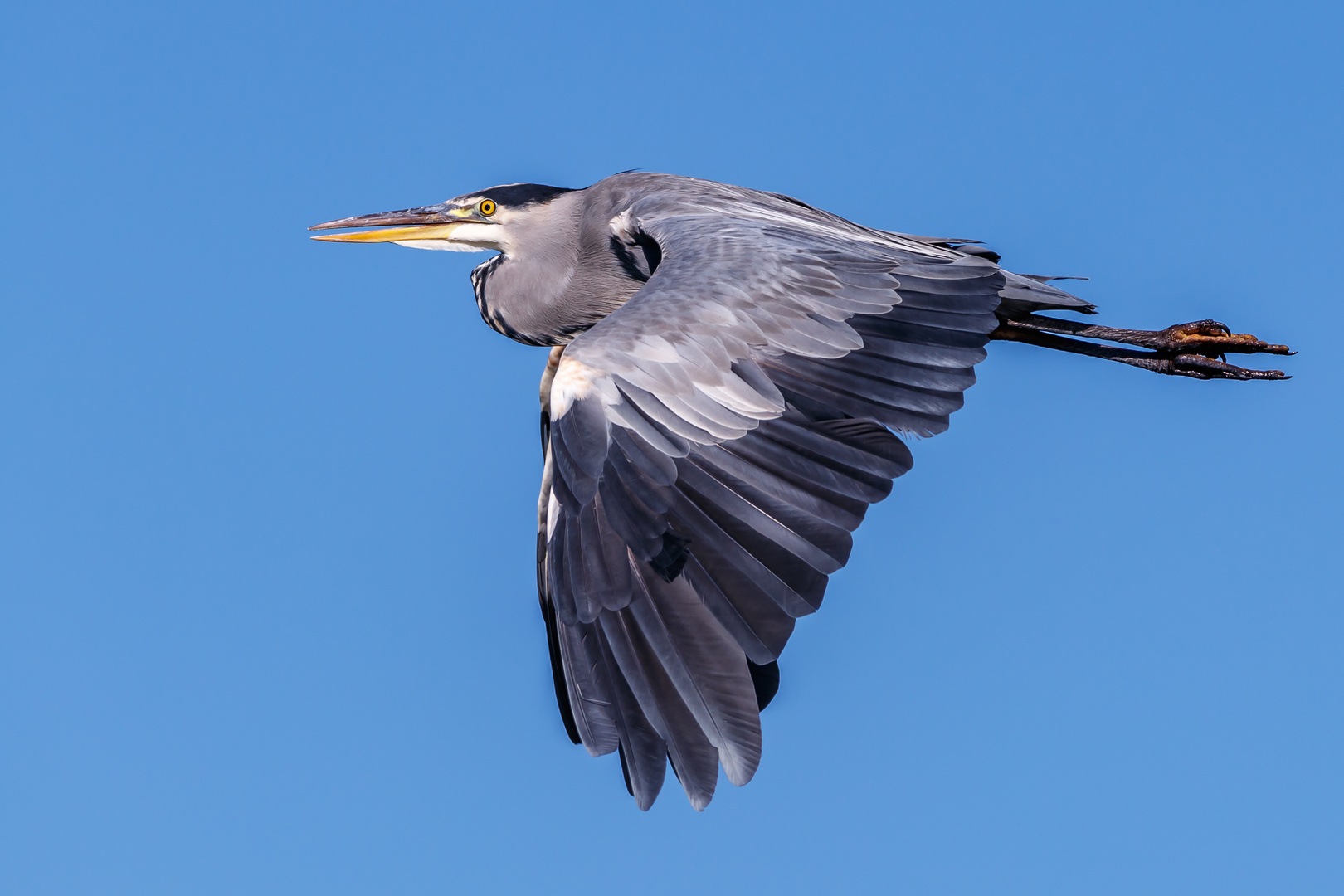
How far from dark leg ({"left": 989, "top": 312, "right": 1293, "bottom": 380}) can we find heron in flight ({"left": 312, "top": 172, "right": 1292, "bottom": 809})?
1.14 metres

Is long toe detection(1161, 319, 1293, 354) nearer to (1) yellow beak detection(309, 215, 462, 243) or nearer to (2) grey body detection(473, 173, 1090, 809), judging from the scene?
(2) grey body detection(473, 173, 1090, 809)

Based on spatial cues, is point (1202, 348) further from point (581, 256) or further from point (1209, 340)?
point (581, 256)

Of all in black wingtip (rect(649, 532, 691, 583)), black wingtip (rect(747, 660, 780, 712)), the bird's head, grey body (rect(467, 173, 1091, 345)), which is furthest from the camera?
the bird's head

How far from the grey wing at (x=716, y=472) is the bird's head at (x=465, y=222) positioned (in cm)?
236

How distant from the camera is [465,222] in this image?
7.50 meters

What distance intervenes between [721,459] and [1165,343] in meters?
3.06

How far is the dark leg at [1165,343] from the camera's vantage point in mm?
6457

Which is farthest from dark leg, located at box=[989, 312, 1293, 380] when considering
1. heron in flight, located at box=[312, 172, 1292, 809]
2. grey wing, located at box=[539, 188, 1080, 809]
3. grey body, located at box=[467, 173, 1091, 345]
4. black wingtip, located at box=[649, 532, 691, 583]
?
black wingtip, located at box=[649, 532, 691, 583]

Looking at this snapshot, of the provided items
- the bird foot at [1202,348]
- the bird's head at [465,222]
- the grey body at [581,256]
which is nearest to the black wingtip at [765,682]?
the grey body at [581,256]

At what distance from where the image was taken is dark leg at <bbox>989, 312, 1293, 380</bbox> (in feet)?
21.2

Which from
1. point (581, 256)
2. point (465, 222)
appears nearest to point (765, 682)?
→ point (581, 256)

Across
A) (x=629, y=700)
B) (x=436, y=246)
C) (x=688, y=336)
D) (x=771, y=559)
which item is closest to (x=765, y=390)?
(x=688, y=336)

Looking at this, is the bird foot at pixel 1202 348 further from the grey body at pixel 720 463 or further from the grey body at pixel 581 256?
the grey body at pixel 720 463

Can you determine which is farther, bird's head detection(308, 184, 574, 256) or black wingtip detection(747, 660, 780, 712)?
bird's head detection(308, 184, 574, 256)
